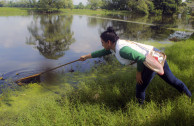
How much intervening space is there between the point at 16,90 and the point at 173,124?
338cm

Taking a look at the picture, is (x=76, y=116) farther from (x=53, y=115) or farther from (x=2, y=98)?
(x=2, y=98)

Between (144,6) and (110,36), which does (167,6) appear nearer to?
(144,6)

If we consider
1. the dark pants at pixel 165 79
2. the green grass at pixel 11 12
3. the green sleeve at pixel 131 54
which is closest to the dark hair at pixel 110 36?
the green sleeve at pixel 131 54

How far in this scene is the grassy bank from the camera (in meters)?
2.01

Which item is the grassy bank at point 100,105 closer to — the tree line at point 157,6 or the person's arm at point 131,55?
the person's arm at point 131,55

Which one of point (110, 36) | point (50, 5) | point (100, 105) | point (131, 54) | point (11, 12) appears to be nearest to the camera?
point (131, 54)

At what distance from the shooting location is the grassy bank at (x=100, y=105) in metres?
2.01

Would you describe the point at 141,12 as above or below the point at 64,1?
below

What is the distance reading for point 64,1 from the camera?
4675 cm

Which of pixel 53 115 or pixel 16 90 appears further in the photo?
pixel 16 90

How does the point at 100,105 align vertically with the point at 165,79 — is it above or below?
below

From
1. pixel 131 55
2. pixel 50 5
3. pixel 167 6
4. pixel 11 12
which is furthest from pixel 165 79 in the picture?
pixel 50 5

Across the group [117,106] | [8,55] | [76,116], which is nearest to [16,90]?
[76,116]

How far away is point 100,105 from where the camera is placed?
2.59 metres
